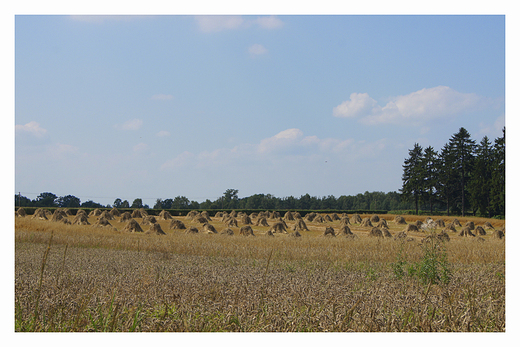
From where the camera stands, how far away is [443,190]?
219 feet

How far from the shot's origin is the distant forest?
5394 cm

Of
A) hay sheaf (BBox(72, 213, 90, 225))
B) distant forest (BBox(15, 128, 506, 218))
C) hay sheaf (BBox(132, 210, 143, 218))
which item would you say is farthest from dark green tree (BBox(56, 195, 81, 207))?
hay sheaf (BBox(72, 213, 90, 225))

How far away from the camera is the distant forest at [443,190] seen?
53.9 metres

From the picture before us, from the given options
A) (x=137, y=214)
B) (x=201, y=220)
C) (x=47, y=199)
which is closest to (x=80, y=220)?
(x=137, y=214)

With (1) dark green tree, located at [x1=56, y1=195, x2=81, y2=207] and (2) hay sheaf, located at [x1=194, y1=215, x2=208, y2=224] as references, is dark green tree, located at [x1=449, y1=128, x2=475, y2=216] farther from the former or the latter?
(1) dark green tree, located at [x1=56, y1=195, x2=81, y2=207]

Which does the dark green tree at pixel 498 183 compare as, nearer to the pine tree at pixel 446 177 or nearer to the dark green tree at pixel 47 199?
the pine tree at pixel 446 177

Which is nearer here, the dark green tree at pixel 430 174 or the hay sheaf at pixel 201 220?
the hay sheaf at pixel 201 220

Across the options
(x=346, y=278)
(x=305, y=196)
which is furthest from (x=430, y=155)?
(x=346, y=278)

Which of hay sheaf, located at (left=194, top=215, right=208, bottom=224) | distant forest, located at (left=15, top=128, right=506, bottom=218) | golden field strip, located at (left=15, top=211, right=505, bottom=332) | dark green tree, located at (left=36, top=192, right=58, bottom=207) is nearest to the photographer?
golden field strip, located at (left=15, top=211, right=505, bottom=332)

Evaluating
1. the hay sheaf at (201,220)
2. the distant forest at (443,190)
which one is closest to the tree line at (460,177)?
the distant forest at (443,190)

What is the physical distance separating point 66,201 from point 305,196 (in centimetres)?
5209

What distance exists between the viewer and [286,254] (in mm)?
13789

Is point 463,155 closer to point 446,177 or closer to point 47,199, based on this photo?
point 446,177

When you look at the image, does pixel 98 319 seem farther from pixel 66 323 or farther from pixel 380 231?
pixel 380 231
